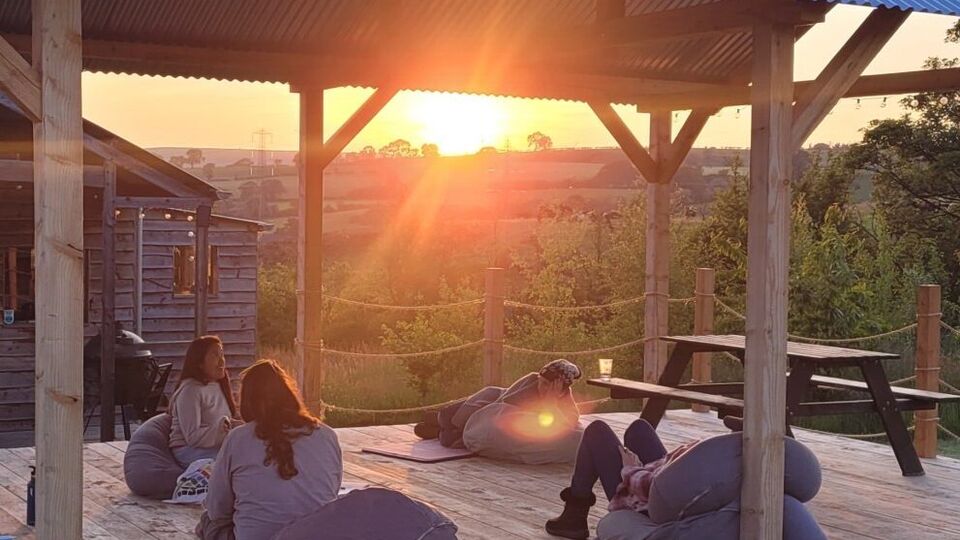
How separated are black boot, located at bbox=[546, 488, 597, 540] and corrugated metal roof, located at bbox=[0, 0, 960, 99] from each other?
122 inches

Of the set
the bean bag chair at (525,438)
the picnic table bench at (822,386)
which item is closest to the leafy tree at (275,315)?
the bean bag chair at (525,438)

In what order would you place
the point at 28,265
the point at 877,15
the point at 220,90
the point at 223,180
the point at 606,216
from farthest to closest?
the point at 223,180 → the point at 220,90 → the point at 606,216 → the point at 28,265 → the point at 877,15

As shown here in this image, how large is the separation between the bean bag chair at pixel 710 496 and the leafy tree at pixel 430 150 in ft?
121

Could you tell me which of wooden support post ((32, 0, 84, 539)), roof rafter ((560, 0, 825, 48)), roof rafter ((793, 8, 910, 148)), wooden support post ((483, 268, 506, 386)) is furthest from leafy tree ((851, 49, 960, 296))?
wooden support post ((32, 0, 84, 539))

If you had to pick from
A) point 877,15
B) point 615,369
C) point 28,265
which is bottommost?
point 615,369

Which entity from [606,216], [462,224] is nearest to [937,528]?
[606,216]

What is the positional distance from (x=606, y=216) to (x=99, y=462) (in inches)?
593

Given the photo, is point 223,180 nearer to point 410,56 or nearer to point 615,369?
point 615,369

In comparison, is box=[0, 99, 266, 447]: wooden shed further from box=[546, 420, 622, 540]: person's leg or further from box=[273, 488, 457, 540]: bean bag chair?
box=[273, 488, 457, 540]: bean bag chair

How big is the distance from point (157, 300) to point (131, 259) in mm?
902

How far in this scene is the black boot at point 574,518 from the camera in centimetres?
617

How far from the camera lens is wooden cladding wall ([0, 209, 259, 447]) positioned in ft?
48.1

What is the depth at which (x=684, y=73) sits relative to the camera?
10.7 m

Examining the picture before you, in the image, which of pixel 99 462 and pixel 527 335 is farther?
pixel 527 335
